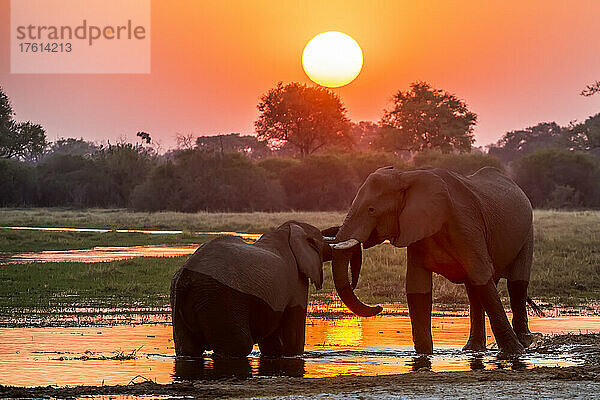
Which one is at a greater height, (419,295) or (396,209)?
(396,209)

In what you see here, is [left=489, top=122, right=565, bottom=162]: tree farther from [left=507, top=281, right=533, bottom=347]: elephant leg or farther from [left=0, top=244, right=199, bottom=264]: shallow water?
[left=507, top=281, right=533, bottom=347]: elephant leg

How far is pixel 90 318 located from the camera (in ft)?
44.9

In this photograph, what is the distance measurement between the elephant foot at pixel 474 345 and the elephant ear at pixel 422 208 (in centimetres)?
172

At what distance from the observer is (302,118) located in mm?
81938

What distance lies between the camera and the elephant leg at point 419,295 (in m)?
10.5

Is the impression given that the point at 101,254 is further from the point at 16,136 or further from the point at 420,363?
the point at 16,136

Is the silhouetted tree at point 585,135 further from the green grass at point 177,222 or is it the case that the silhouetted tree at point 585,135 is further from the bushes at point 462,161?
the green grass at point 177,222

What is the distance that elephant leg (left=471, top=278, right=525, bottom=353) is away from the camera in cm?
1059

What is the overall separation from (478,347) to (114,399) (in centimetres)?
489

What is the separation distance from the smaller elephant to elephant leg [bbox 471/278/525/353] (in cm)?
181

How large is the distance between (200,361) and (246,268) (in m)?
0.99

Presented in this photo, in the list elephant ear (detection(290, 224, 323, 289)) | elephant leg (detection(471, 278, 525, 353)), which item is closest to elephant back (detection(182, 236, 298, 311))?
elephant ear (detection(290, 224, 323, 289))

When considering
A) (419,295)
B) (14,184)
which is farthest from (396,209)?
(14,184)

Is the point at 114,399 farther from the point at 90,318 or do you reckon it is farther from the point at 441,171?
the point at 90,318
